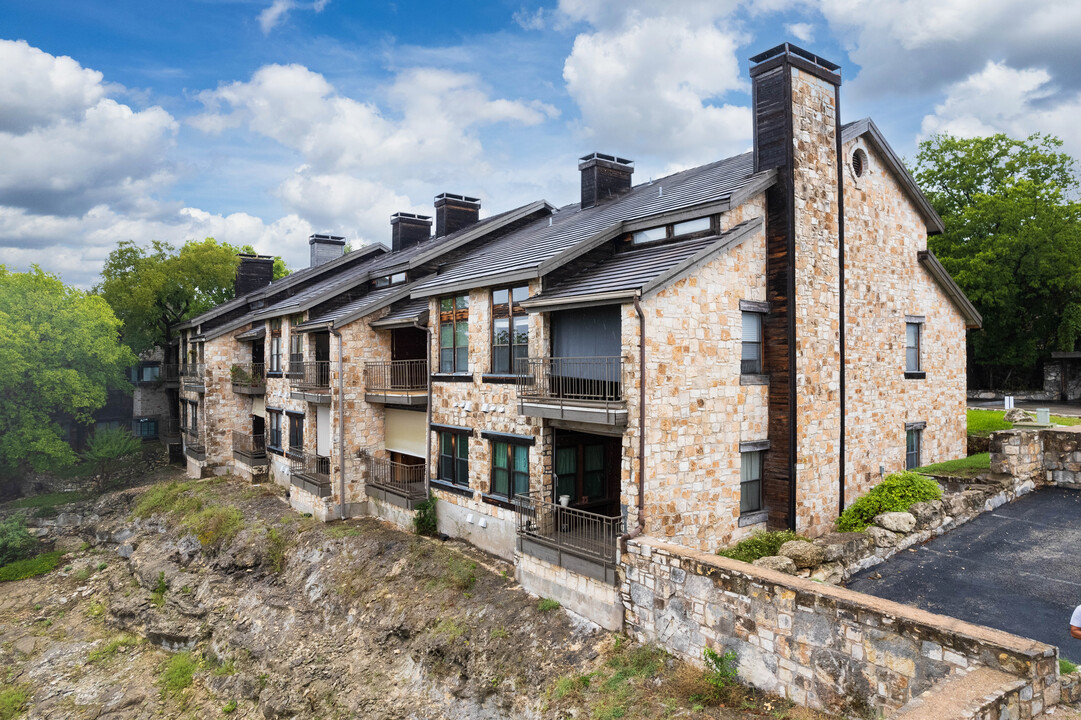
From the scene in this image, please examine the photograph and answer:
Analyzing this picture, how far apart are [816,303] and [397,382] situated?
504 inches

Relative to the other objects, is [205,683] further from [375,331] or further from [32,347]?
[32,347]

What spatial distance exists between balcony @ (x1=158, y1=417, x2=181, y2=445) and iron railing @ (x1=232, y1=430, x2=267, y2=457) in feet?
32.1

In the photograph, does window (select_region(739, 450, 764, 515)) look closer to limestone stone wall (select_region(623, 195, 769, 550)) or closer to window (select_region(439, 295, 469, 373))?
limestone stone wall (select_region(623, 195, 769, 550))

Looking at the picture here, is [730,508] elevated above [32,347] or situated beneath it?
situated beneath

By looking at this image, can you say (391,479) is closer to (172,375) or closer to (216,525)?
(216,525)

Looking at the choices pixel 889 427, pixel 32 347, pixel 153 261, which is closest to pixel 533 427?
pixel 889 427

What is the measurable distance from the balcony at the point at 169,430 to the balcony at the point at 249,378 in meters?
10.7

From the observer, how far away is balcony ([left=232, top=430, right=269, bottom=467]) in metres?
28.8

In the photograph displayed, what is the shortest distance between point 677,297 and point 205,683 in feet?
53.6

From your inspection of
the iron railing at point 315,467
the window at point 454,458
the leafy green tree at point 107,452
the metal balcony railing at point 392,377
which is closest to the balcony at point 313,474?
the iron railing at point 315,467

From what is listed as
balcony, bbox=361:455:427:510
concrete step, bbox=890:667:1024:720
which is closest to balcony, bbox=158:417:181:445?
A: balcony, bbox=361:455:427:510

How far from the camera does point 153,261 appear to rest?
1593 inches

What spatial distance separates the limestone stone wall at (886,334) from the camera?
54.4ft

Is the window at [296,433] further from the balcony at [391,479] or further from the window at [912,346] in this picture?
the window at [912,346]
